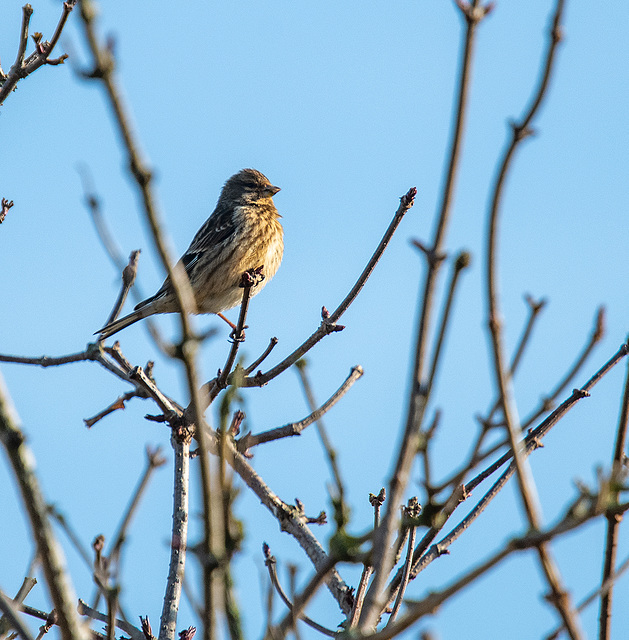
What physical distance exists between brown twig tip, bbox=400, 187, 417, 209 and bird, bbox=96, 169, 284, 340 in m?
4.69

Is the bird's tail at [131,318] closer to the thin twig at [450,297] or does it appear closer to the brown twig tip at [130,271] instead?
the brown twig tip at [130,271]

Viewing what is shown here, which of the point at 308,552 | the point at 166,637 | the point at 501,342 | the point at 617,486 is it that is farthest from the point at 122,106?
the point at 308,552

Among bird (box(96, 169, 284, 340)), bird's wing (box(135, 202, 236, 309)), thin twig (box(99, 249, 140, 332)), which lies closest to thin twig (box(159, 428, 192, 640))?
thin twig (box(99, 249, 140, 332))

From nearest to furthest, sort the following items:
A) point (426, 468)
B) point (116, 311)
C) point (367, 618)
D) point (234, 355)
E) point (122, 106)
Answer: point (122, 106), point (367, 618), point (426, 468), point (116, 311), point (234, 355)

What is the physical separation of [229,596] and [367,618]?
0.41 m

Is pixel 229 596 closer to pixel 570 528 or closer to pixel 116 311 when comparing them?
pixel 570 528

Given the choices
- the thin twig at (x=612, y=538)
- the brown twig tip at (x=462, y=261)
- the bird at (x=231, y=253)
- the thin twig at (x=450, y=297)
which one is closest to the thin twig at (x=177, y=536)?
the thin twig at (x=612, y=538)

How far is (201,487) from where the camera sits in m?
2.00

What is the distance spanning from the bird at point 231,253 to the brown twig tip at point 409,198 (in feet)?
15.4

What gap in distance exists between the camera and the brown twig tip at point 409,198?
4.80m

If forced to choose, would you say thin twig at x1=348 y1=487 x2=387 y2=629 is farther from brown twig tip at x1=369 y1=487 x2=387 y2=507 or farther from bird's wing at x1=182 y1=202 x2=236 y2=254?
bird's wing at x1=182 y1=202 x2=236 y2=254

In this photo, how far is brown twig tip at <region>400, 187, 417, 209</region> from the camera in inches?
189

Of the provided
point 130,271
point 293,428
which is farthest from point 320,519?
point 130,271

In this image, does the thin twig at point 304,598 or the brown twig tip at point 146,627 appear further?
the brown twig tip at point 146,627
